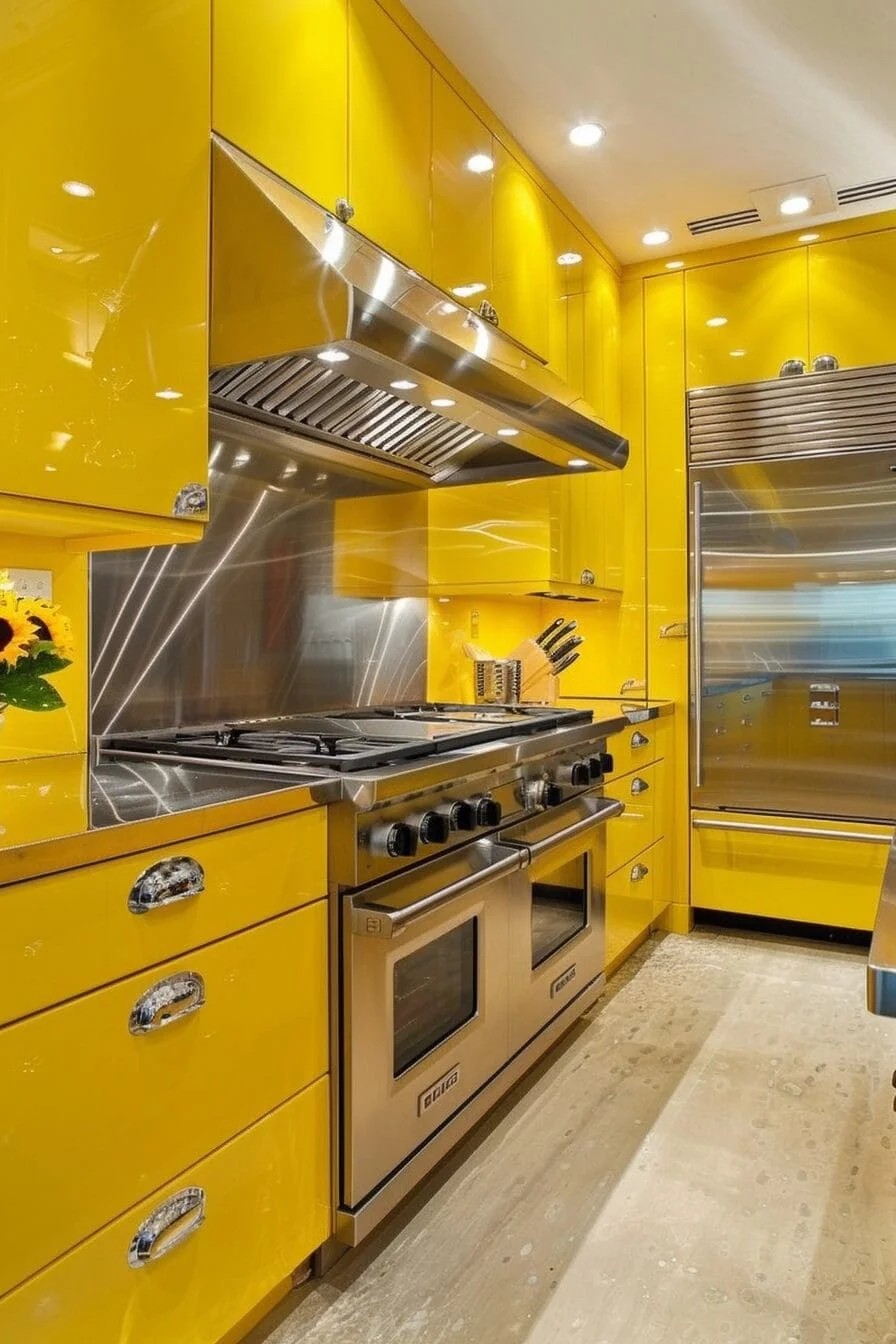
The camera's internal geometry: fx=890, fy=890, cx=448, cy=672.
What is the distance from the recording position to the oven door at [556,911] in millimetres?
2156

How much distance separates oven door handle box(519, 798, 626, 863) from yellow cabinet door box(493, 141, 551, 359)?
1.45 m

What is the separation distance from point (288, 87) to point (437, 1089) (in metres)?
2.06

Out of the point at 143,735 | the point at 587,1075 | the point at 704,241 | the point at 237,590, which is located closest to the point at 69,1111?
the point at 143,735

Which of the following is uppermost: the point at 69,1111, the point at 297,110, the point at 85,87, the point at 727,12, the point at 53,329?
the point at 727,12

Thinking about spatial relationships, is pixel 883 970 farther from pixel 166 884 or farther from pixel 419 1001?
pixel 419 1001

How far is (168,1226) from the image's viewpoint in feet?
4.00

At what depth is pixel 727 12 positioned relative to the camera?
222 centimetres

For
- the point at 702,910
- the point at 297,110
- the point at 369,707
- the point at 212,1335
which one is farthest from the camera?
the point at 702,910

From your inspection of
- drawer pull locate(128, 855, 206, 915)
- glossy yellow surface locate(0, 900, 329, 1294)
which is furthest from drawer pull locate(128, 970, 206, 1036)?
drawer pull locate(128, 855, 206, 915)

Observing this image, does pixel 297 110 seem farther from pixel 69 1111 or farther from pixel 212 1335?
pixel 212 1335

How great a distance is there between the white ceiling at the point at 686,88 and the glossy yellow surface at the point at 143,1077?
224cm

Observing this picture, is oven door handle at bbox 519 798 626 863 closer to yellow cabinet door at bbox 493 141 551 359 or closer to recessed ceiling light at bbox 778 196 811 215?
yellow cabinet door at bbox 493 141 551 359

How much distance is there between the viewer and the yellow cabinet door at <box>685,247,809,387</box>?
342 cm

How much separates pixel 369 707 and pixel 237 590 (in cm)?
70
